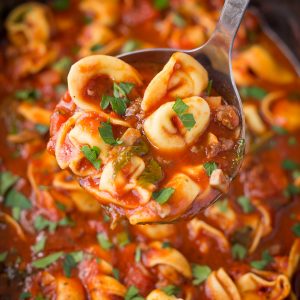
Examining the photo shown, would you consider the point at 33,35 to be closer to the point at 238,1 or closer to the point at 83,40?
the point at 83,40

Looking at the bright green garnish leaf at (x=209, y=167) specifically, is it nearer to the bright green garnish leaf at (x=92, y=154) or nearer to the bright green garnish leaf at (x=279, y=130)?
the bright green garnish leaf at (x=92, y=154)

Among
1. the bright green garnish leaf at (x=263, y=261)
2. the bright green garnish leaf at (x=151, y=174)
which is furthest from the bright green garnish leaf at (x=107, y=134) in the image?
the bright green garnish leaf at (x=263, y=261)

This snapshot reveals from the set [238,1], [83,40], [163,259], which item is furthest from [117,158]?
[83,40]

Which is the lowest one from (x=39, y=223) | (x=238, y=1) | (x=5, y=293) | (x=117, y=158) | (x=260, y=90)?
(x=5, y=293)

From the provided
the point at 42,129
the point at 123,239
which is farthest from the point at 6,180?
the point at 123,239

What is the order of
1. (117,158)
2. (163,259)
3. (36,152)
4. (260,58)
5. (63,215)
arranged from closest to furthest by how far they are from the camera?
(117,158) < (163,259) < (63,215) < (36,152) < (260,58)

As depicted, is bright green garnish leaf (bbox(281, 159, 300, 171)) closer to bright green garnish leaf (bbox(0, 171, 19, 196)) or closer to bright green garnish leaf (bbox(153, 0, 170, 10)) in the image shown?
bright green garnish leaf (bbox(153, 0, 170, 10))

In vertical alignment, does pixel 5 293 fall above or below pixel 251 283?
below
